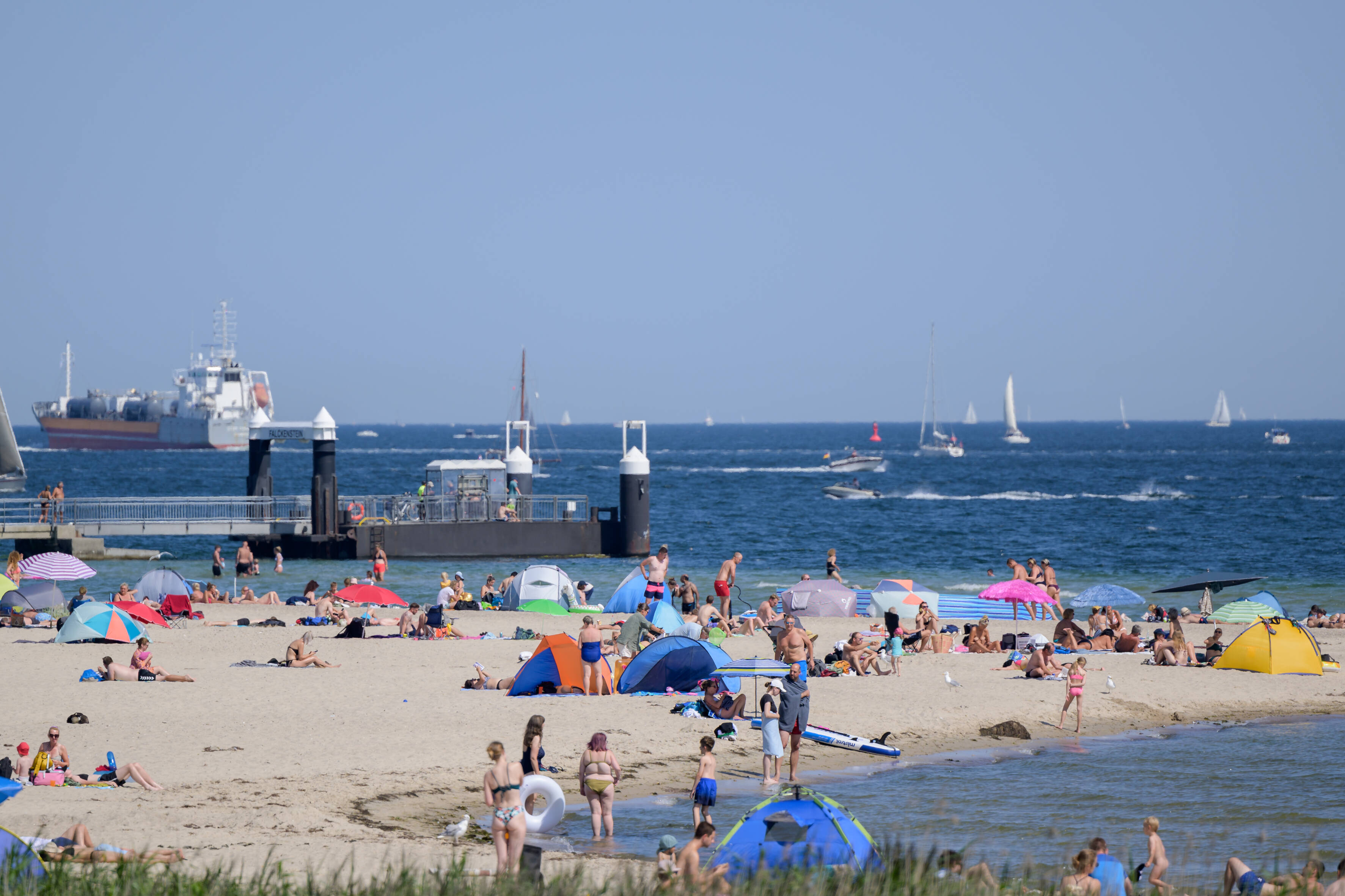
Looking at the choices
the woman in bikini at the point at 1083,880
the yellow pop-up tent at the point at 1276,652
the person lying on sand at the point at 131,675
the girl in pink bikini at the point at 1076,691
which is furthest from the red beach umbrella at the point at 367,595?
the woman in bikini at the point at 1083,880

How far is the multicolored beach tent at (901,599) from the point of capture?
24.3m

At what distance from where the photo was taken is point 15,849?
8.16 m

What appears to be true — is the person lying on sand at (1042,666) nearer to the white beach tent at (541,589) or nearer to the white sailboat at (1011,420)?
the white beach tent at (541,589)

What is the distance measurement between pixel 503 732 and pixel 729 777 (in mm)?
2729

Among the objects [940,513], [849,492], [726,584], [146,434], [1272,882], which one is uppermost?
[146,434]

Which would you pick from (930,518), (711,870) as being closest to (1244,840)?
(711,870)

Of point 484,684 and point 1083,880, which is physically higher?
point 1083,880

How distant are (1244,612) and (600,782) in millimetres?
16119

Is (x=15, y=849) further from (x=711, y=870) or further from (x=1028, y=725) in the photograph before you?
(x=1028, y=725)

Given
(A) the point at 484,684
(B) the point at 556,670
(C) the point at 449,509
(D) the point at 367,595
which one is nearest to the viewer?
(B) the point at 556,670

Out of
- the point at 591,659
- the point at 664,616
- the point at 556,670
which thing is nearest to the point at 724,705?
the point at 591,659

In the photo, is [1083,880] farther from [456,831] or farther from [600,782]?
[456,831]

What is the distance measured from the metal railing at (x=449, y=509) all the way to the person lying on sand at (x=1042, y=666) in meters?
20.8

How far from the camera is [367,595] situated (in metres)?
25.2
